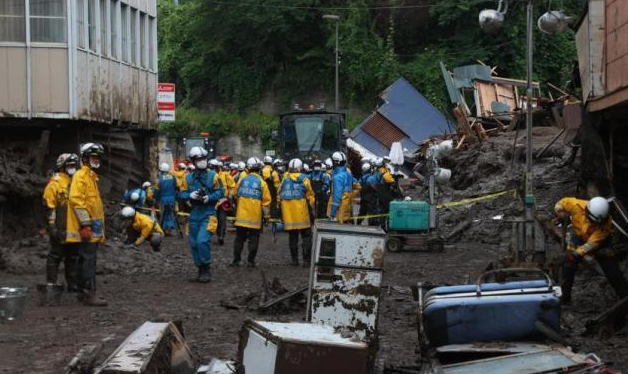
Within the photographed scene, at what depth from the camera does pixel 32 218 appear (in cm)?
1953

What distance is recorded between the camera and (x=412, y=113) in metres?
42.6

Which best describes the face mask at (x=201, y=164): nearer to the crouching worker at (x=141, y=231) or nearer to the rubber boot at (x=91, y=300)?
the rubber boot at (x=91, y=300)

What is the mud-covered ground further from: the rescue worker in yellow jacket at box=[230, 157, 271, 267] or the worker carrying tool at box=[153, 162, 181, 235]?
the worker carrying tool at box=[153, 162, 181, 235]

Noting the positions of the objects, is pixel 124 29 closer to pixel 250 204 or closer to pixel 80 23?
pixel 80 23

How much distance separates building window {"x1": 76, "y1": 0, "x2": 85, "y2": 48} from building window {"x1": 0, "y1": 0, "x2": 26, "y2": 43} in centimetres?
121

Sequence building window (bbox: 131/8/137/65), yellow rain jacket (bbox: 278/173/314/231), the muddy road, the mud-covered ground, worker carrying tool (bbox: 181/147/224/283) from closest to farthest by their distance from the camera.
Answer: the muddy road < the mud-covered ground < worker carrying tool (bbox: 181/147/224/283) < yellow rain jacket (bbox: 278/173/314/231) < building window (bbox: 131/8/137/65)

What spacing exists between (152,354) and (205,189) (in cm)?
715

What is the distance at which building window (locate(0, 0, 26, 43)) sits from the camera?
20891mm

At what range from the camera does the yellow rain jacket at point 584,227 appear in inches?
427

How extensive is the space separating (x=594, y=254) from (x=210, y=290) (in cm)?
508

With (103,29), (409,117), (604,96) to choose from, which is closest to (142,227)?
(103,29)

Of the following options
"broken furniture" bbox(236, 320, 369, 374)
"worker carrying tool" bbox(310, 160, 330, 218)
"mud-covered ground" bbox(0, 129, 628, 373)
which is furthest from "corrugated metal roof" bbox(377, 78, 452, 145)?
"broken furniture" bbox(236, 320, 369, 374)

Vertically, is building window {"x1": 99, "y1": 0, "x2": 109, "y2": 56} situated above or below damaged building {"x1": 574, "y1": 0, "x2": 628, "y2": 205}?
above

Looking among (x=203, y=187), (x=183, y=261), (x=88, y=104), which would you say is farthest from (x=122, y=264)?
(x=88, y=104)
